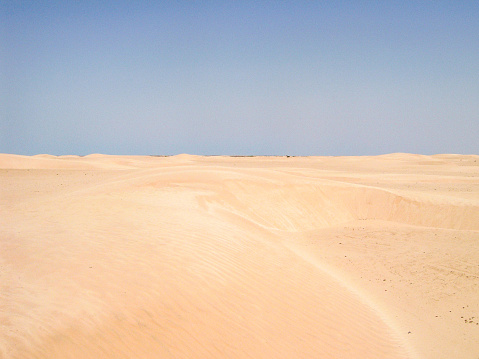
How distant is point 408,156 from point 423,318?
67421mm

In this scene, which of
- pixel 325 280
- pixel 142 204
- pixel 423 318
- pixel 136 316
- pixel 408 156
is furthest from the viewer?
pixel 408 156

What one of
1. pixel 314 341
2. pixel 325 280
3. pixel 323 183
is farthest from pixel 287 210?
pixel 314 341

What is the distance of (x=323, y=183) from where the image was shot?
1912 centimetres

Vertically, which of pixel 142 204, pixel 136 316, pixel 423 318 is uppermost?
pixel 142 204

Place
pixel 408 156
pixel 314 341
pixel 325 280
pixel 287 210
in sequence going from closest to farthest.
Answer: pixel 314 341, pixel 325 280, pixel 287 210, pixel 408 156

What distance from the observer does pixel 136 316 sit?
4.77 metres

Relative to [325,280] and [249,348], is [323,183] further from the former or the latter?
[249,348]

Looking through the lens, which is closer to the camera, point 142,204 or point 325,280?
point 325,280

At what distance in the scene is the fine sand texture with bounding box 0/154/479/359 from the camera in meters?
4.53

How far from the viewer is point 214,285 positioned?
599 centimetres

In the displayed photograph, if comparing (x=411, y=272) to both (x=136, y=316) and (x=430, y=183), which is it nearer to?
(x=136, y=316)

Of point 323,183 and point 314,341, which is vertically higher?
point 323,183

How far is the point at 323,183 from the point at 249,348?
15.0 meters

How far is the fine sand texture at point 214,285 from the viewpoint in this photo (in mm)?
4531
